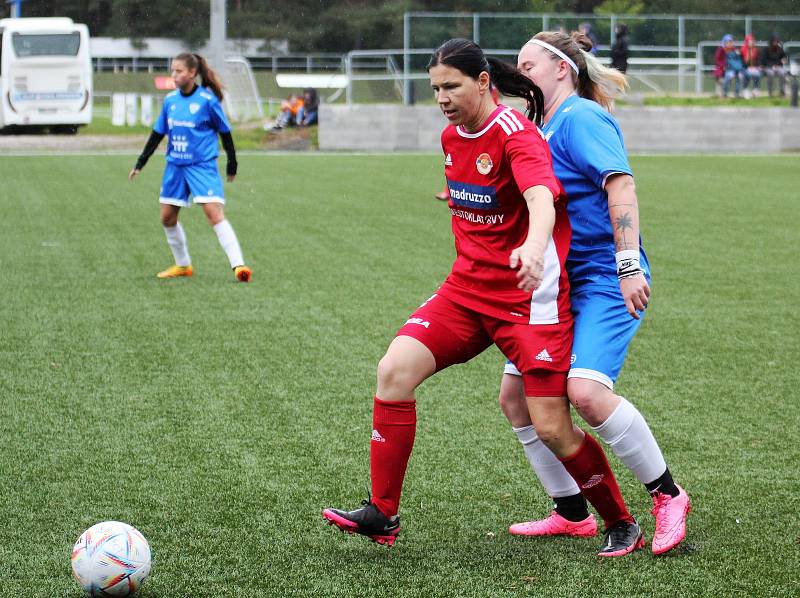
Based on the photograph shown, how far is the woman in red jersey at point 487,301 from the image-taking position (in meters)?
3.82

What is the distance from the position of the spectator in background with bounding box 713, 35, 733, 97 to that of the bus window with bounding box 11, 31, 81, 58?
19.2 m

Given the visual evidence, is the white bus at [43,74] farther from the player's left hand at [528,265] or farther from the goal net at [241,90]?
the player's left hand at [528,265]

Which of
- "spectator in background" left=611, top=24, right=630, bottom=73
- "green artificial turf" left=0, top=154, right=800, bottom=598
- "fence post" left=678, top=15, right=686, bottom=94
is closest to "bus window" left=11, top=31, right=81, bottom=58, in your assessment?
"spectator in background" left=611, top=24, right=630, bottom=73

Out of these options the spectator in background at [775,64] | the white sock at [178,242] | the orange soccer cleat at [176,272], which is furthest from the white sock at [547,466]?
the spectator in background at [775,64]

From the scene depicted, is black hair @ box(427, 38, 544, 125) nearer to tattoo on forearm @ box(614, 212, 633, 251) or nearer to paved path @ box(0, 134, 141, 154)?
tattoo on forearm @ box(614, 212, 633, 251)

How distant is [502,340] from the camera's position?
392 cm

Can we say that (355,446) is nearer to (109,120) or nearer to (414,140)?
(414,140)

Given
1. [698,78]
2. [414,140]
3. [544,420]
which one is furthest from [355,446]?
[698,78]

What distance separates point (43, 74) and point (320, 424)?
3213 centimetres

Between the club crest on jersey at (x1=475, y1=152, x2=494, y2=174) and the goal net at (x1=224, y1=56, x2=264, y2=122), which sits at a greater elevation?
the goal net at (x1=224, y1=56, x2=264, y2=122)

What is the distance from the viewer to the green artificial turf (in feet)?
13.0

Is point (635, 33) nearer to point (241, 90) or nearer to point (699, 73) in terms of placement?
point (699, 73)

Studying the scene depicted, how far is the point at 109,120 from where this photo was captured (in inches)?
1720

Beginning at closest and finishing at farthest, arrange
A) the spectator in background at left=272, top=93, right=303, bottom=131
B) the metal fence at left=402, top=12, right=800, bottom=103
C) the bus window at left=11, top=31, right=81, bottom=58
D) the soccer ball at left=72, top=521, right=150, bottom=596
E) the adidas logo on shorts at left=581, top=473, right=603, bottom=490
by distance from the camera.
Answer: the soccer ball at left=72, top=521, right=150, bottom=596
the adidas logo on shorts at left=581, top=473, right=603, bottom=490
the metal fence at left=402, top=12, right=800, bottom=103
the spectator in background at left=272, top=93, right=303, bottom=131
the bus window at left=11, top=31, right=81, bottom=58
